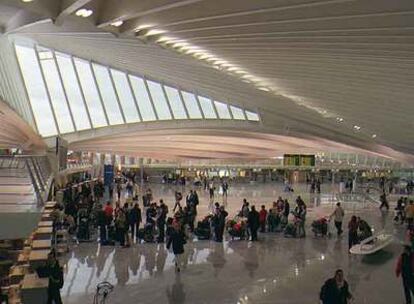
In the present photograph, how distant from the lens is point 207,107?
36.8 m

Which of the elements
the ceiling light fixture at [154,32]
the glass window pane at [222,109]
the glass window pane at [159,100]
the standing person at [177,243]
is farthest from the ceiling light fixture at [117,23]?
the glass window pane at [222,109]

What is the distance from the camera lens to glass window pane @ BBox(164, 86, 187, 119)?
35.8m

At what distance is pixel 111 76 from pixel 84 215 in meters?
19.2

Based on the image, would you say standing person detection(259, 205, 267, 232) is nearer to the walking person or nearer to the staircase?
the walking person

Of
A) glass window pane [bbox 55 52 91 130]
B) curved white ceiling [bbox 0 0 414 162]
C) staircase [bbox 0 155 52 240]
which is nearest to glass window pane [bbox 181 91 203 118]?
glass window pane [bbox 55 52 91 130]

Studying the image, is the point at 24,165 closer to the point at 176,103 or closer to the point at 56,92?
the point at 56,92

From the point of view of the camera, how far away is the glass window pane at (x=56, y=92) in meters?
31.3

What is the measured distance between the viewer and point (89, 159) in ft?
154

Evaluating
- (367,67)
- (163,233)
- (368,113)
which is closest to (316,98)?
(368,113)

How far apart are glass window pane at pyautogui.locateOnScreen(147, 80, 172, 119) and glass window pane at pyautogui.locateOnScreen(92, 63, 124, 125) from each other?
7.93 ft

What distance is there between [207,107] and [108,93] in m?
6.75

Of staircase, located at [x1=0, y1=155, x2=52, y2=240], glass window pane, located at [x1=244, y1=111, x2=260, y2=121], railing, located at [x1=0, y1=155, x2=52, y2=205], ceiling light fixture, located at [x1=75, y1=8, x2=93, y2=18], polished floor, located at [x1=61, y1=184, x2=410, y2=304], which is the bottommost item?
polished floor, located at [x1=61, y1=184, x2=410, y2=304]

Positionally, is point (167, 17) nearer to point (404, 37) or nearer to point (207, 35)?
point (207, 35)

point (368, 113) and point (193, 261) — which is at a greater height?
point (368, 113)
